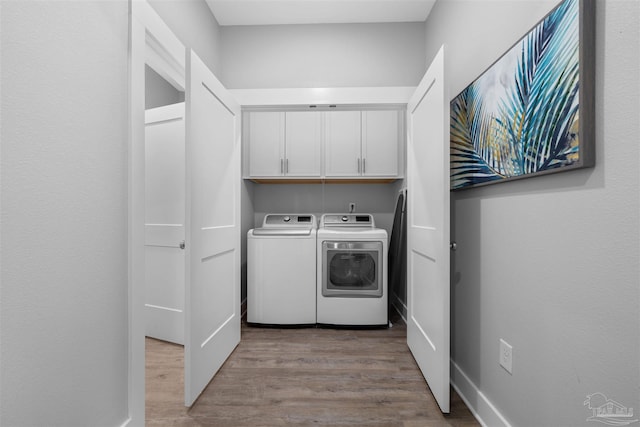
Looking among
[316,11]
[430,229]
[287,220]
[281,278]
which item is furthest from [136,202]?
[316,11]

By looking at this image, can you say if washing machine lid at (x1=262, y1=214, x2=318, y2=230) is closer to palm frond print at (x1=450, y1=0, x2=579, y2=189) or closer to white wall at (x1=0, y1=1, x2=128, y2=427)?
palm frond print at (x1=450, y1=0, x2=579, y2=189)

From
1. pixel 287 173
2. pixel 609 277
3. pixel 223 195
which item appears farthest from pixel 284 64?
pixel 609 277

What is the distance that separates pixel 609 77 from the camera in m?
0.87

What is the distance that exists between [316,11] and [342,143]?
115cm

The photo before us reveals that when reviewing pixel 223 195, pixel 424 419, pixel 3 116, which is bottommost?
pixel 424 419

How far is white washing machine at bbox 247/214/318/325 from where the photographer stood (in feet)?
9.11

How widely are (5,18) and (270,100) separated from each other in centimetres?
172

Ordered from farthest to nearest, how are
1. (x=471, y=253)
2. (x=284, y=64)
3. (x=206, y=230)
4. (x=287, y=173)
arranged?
(x=287, y=173) < (x=284, y=64) < (x=206, y=230) < (x=471, y=253)

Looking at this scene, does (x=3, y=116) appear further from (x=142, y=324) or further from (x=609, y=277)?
(x=609, y=277)

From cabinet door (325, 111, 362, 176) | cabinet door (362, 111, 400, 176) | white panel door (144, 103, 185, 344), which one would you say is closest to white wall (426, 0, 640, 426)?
cabinet door (362, 111, 400, 176)

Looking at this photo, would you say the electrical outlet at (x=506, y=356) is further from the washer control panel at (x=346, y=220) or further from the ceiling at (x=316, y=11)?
the ceiling at (x=316, y=11)

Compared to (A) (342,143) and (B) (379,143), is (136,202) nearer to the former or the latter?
(A) (342,143)

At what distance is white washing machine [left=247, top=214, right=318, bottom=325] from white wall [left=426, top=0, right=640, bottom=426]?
140 cm

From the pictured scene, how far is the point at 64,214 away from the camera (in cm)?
101
